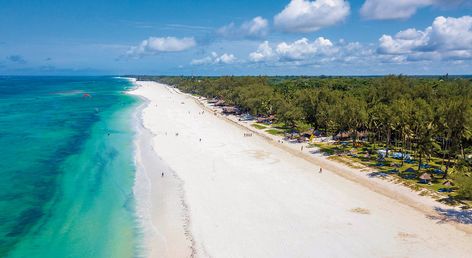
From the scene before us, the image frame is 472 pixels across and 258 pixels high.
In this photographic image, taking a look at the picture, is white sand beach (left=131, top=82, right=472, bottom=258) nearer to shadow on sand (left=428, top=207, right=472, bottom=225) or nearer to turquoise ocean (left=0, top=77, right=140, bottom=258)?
shadow on sand (left=428, top=207, right=472, bottom=225)

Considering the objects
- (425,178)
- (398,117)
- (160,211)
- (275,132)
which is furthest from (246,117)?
(160,211)

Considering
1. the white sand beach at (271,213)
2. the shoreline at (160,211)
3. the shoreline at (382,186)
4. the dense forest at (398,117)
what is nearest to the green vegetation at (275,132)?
the dense forest at (398,117)

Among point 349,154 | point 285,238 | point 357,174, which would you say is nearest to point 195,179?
point 285,238

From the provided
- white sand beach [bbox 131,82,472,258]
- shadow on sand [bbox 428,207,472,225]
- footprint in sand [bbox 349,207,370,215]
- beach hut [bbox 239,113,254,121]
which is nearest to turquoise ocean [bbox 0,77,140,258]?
white sand beach [bbox 131,82,472,258]

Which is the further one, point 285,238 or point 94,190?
point 94,190

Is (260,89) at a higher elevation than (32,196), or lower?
higher

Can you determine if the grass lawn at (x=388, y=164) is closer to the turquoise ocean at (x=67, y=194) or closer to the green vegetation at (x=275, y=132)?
the green vegetation at (x=275, y=132)

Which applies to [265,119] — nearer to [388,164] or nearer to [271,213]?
[388,164]

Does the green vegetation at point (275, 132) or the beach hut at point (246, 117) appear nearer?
the green vegetation at point (275, 132)

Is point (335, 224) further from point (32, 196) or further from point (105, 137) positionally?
point (105, 137)
